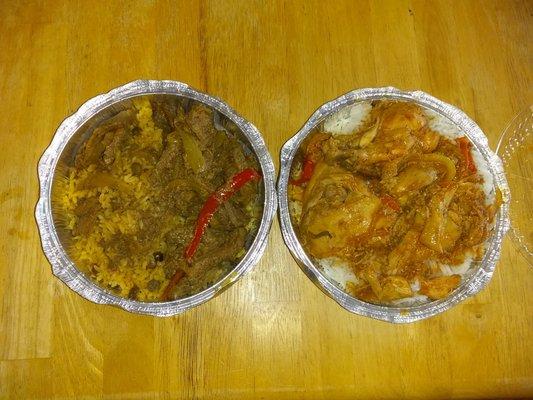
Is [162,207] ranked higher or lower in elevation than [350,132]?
lower

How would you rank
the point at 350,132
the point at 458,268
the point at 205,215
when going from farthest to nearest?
the point at 350,132 → the point at 458,268 → the point at 205,215

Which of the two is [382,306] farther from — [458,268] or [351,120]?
[351,120]

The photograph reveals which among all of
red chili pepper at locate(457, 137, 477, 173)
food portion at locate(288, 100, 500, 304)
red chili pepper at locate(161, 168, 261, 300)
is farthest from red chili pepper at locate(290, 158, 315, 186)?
red chili pepper at locate(457, 137, 477, 173)

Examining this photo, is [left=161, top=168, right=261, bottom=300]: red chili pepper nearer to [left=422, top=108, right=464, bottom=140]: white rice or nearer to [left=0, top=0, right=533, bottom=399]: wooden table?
[left=0, top=0, right=533, bottom=399]: wooden table

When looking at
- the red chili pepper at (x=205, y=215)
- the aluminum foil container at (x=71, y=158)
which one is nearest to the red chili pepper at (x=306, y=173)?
the aluminum foil container at (x=71, y=158)

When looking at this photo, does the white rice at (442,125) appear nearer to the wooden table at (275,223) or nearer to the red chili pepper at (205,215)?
the wooden table at (275,223)

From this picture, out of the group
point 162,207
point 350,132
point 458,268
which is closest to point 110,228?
point 162,207
